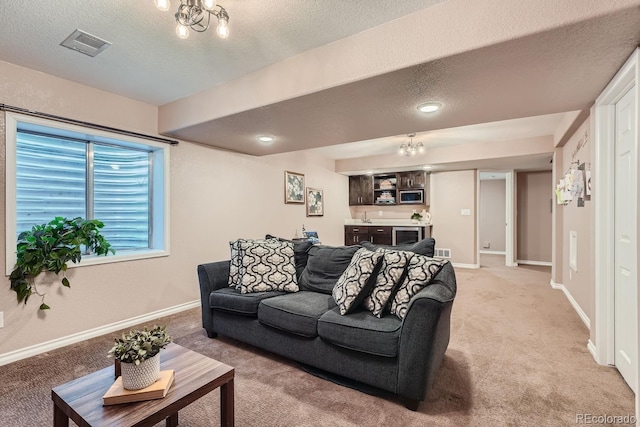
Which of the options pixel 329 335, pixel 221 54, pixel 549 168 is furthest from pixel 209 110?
pixel 549 168

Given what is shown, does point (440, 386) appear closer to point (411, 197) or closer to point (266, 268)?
point (266, 268)

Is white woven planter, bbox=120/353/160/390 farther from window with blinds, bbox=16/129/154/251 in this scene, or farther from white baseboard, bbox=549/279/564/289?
white baseboard, bbox=549/279/564/289

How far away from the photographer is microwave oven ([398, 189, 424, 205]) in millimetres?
6738

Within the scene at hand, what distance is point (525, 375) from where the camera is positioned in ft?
7.14

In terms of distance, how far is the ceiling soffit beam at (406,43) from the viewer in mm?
1525

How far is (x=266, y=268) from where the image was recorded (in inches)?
111

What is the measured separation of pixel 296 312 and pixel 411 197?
17.2ft

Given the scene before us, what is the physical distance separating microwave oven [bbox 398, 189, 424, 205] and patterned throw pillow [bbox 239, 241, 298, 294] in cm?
454

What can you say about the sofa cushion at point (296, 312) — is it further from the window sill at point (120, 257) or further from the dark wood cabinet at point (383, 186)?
the dark wood cabinet at point (383, 186)

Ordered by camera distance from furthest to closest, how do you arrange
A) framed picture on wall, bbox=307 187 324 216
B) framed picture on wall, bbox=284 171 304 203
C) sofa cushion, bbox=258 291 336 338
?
framed picture on wall, bbox=307 187 324 216
framed picture on wall, bbox=284 171 304 203
sofa cushion, bbox=258 291 336 338

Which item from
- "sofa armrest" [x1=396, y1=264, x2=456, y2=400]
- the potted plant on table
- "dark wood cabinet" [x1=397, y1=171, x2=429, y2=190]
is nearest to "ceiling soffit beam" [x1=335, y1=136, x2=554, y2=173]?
"dark wood cabinet" [x1=397, y1=171, x2=429, y2=190]

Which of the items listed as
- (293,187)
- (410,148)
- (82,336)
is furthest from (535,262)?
(82,336)

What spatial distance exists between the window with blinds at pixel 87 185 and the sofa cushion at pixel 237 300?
4.92 feet

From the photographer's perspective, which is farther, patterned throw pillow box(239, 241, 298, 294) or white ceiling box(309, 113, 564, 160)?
white ceiling box(309, 113, 564, 160)
